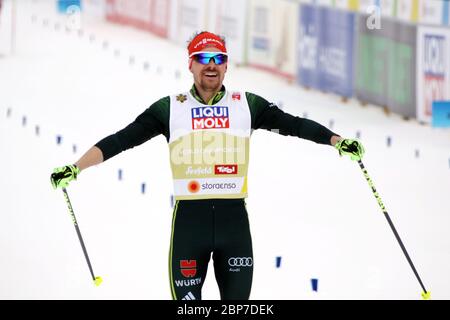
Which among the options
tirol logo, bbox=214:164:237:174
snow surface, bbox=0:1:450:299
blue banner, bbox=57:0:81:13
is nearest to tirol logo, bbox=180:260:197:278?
tirol logo, bbox=214:164:237:174

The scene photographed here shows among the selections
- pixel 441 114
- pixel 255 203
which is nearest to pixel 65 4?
pixel 441 114

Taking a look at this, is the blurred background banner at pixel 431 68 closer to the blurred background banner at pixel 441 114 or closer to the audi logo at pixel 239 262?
the blurred background banner at pixel 441 114

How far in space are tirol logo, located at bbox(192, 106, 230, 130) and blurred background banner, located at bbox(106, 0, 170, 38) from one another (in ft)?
70.0

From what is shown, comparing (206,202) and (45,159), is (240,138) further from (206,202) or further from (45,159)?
(45,159)

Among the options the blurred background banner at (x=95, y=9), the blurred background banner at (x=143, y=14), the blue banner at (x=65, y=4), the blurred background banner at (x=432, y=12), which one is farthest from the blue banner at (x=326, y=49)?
the blue banner at (x=65, y=4)

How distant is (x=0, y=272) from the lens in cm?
902

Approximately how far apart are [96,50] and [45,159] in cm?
1172

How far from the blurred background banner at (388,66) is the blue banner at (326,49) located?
38 centimetres

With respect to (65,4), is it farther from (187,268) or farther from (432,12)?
(187,268)

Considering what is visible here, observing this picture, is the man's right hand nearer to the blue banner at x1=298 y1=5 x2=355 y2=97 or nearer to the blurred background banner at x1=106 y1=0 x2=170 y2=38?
the blue banner at x1=298 y1=5 x2=355 y2=97

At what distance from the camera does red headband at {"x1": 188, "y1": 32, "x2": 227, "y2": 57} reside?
237 inches

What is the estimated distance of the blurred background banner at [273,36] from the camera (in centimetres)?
2147

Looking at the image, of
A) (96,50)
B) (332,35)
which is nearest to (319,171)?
(332,35)

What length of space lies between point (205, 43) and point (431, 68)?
11508 millimetres
